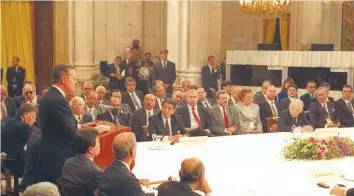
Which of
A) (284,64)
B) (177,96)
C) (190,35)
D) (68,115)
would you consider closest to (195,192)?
(68,115)

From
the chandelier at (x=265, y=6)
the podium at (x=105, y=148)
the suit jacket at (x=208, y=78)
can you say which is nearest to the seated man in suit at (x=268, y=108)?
the suit jacket at (x=208, y=78)

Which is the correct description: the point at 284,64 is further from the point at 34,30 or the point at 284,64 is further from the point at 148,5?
the point at 34,30

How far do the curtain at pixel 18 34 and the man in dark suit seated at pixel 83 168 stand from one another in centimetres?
1262

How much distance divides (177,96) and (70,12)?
647 centimetres

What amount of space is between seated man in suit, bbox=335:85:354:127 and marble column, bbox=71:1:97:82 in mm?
7118

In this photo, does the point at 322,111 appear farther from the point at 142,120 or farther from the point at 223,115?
the point at 142,120

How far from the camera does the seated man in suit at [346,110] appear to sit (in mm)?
10492

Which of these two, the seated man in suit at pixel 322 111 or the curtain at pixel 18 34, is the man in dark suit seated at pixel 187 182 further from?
the curtain at pixel 18 34

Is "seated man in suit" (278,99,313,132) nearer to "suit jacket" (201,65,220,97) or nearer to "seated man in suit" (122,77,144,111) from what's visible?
"seated man in suit" (122,77,144,111)

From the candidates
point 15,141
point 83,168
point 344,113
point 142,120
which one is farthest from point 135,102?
point 83,168

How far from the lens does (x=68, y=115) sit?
212 inches

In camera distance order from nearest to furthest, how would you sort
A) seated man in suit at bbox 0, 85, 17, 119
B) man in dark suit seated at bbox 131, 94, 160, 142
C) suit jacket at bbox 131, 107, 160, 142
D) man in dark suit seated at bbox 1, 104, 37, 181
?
man in dark suit seated at bbox 1, 104, 37, 181 < man in dark suit seated at bbox 131, 94, 160, 142 < suit jacket at bbox 131, 107, 160, 142 < seated man in suit at bbox 0, 85, 17, 119

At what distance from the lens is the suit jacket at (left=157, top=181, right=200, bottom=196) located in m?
4.53

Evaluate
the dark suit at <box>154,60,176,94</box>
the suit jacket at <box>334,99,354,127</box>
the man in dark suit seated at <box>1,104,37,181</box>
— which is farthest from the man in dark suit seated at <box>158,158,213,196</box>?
the dark suit at <box>154,60,176,94</box>
